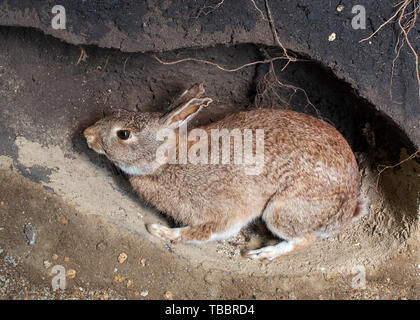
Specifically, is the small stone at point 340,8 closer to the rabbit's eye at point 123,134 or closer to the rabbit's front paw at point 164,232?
the rabbit's eye at point 123,134

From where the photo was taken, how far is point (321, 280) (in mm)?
3717

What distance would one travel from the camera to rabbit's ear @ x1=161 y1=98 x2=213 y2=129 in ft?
11.3

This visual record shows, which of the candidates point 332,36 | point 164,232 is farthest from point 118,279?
point 332,36

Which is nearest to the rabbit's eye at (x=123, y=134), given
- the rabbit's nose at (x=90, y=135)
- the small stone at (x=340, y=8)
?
the rabbit's nose at (x=90, y=135)

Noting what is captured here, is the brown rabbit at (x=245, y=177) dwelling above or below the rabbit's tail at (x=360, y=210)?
above

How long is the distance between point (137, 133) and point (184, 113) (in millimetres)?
425

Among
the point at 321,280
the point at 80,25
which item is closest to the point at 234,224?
the point at 321,280

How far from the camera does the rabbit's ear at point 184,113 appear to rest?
3434 mm

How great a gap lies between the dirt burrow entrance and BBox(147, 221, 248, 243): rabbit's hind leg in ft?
0.30

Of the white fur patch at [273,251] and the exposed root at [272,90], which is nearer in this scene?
the white fur patch at [273,251]

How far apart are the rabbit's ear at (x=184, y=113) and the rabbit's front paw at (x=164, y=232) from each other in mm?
918

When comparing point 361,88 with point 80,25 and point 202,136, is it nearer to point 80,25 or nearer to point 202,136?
point 202,136

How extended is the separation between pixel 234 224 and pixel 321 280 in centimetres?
89

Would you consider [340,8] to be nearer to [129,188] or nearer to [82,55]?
[82,55]
